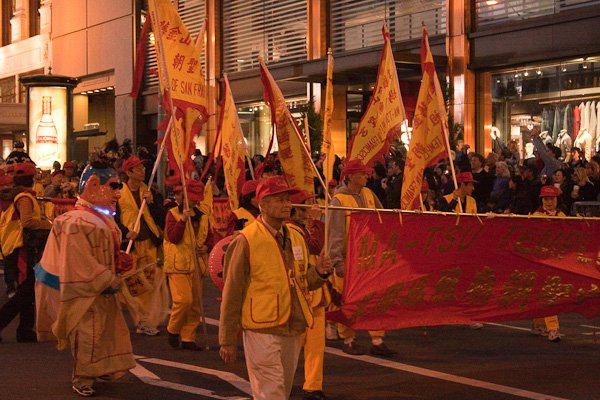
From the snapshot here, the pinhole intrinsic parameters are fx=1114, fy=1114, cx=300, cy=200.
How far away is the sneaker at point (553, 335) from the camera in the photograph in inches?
450

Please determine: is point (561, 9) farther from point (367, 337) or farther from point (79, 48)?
point (79, 48)

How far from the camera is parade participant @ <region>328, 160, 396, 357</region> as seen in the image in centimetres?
1006

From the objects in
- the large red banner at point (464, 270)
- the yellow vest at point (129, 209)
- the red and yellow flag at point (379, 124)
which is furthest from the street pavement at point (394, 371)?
the red and yellow flag at point (379, 124)

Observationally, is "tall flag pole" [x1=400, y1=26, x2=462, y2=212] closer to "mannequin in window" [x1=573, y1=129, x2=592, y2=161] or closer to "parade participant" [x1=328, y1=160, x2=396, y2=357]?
"parade participant" [x1=328, y1=160, x2=396, y2=357]

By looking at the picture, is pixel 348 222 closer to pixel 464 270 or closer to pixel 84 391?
pixel 464 270

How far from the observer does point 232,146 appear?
1436cm

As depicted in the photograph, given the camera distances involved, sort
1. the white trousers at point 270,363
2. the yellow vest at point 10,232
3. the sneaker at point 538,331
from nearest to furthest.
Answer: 1. the white trousers at point 270,363
2. the sneaker at point 538,331
3. the yellow vest at point 10,232

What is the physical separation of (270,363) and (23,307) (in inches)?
220

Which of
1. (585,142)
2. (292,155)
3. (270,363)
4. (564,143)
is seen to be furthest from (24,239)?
(564,143)

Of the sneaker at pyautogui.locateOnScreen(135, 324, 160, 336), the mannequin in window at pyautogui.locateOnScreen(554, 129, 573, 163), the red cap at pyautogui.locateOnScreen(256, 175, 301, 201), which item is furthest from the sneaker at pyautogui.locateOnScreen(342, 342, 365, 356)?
the mannequin in window at pyautogui.locateOnScreen(554, 129, 573, 163)

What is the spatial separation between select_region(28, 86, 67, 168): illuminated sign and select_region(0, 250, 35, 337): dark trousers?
1944cm

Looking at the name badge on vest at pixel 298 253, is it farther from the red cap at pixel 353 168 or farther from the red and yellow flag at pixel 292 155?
the red and yellow flag at pixel 292 155

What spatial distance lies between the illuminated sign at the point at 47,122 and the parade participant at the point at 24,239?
19033mm

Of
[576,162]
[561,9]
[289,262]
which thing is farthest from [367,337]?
[561,9]
